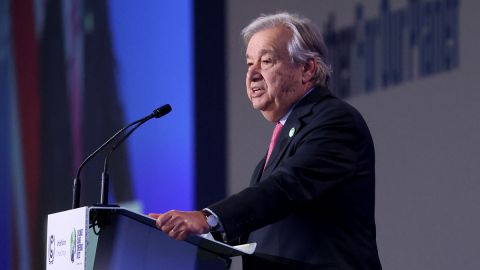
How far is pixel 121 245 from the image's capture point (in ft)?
6.81

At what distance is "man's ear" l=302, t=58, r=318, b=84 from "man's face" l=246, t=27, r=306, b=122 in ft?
0.04

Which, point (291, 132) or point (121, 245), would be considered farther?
point (291, 132)

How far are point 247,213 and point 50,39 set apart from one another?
3957 mm

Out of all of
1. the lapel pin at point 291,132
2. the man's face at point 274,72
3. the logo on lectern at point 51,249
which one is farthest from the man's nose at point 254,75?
the logo on lectern at point 51,249

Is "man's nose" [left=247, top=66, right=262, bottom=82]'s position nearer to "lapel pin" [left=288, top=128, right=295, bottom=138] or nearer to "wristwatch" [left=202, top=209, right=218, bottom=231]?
"lapel pin" [left=288, top=128, right=295, bottom=138]

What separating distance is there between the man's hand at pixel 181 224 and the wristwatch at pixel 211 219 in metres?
0.02

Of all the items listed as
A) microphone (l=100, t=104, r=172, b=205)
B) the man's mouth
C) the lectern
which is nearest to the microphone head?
microphone (l=100, t=104, r=172, b=205)

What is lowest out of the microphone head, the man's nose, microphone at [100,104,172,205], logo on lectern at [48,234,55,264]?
logo on lectern at [48,234,55,264]

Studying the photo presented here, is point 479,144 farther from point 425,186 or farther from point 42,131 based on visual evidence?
point 42,131

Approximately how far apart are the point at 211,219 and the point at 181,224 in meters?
0.09

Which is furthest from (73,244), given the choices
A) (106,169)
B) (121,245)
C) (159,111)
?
(159,111)

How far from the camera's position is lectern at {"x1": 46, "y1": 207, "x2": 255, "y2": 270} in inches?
80.4

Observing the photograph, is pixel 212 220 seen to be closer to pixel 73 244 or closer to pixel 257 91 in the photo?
pixel 73 244

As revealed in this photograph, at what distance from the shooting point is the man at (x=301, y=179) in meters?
2.05
